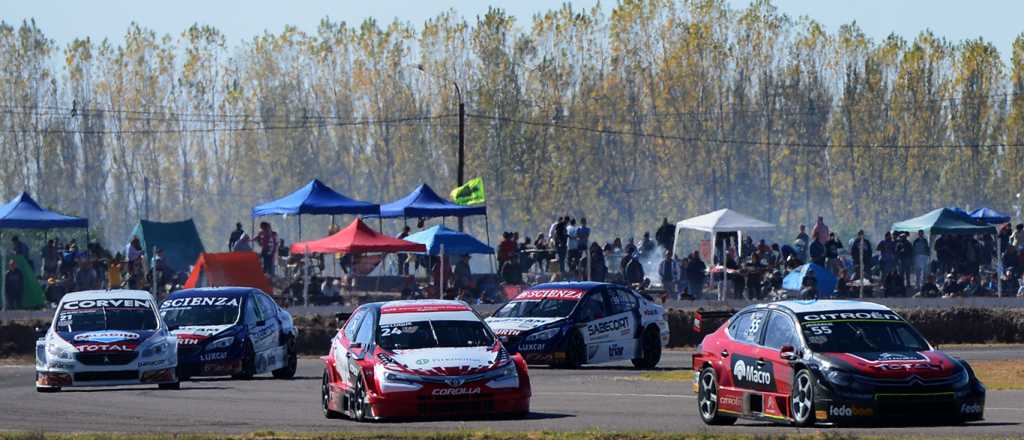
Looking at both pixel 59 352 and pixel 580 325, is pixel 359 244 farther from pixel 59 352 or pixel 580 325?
pixel 59 352

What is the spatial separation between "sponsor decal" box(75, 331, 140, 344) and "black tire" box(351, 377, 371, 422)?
19.1ft

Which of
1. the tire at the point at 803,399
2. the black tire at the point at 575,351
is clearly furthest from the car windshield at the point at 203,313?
the tire at the point at 803,399

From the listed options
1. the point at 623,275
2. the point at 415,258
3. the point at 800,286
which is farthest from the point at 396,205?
the point at 800,286

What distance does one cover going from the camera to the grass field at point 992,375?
2378 centimetres

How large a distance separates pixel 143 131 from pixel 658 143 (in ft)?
104

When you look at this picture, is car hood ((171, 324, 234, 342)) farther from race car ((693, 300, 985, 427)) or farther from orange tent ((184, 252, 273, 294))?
race car ((693, 300, 985, 427))

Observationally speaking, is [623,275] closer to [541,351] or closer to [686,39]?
[541,351]

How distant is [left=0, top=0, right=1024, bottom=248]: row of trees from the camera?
338 ft

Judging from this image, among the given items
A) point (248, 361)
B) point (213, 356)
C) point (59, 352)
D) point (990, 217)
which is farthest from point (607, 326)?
Result: point (990, 217)

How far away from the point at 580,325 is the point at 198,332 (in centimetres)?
579

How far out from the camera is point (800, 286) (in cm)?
3572

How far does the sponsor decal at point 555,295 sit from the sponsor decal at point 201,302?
4687 mm

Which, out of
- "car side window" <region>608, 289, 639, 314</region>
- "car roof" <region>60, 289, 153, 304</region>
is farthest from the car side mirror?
"car side window" <region>608, 289, 639, 314</region>

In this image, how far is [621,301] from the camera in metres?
28.2
